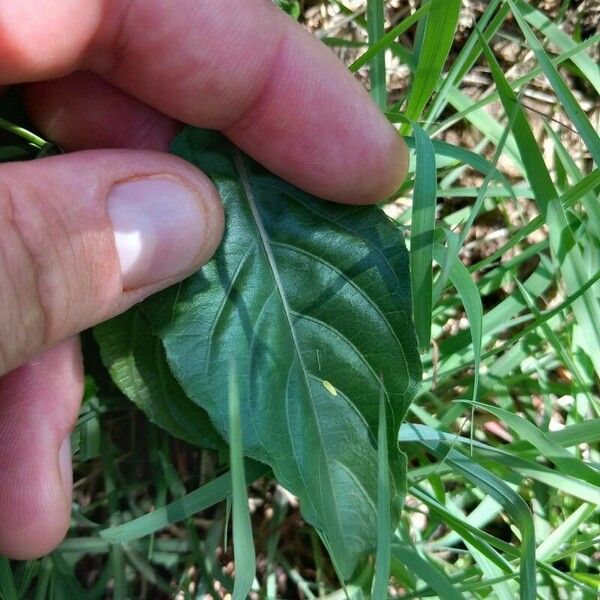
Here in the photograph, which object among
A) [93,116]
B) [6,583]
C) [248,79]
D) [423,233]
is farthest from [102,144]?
[6,583]

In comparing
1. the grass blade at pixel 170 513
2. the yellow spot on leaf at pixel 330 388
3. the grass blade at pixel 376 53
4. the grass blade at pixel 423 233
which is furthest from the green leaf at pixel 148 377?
the grass blade at pixel 376 53

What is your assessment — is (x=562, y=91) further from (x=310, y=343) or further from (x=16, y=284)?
(x=16, y=284)

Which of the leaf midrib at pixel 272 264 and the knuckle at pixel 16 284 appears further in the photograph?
the leaf midrib at pixel 272 264

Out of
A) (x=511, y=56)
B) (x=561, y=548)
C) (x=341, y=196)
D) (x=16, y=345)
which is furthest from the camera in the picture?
(x=511, y=56)

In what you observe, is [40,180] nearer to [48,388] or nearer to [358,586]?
[48,388]

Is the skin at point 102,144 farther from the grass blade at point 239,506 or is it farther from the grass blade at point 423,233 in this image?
the grass blade at point 239,506

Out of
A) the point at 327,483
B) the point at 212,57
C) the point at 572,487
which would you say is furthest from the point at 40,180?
the point at 572,487

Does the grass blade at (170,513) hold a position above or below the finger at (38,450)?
above

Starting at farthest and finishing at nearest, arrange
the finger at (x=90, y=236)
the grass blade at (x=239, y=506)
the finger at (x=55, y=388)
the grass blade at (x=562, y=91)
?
the finger at (x=55, y=388) → the grass blade at (x=562, y=91) → the finger at (x=90, y=236) → the grass blade at (x=239, y=506)
